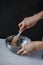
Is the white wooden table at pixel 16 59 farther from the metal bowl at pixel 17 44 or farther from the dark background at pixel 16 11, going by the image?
the dark background at pixel 16 11

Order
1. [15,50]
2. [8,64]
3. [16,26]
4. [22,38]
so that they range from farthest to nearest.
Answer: [16,26], [22,38], [15,50], [8,64]

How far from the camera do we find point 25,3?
1784mm

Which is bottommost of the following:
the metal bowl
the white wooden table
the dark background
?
the white wooden table

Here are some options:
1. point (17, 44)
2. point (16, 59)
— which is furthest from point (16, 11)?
point (16, 59)

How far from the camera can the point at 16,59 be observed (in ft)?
3.38

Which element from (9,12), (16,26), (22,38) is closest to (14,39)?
(22,38)

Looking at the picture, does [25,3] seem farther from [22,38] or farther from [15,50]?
[15,50]

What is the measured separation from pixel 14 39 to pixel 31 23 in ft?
0.61

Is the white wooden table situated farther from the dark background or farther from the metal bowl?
the dark background

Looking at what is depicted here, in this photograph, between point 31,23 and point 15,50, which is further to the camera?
point 31,23

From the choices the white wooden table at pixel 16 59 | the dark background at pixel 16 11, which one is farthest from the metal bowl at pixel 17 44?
the dark background at pixel 16 11

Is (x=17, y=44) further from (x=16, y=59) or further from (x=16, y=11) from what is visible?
(x=16, y=11)

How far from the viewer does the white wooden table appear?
3.26 feet

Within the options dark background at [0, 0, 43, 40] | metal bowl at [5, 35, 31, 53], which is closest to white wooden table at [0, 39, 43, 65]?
metal bowl at [5, 35, 31, 53]
